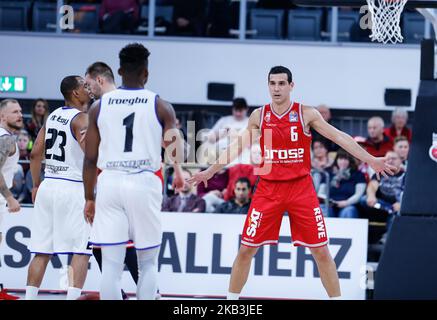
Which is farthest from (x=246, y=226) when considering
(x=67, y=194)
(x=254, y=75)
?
(x=254, y=75)

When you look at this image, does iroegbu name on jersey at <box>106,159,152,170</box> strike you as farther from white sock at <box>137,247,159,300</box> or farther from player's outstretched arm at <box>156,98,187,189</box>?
white sock at <box>137,247,159,300</box>

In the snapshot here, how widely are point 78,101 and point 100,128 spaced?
1.46 m

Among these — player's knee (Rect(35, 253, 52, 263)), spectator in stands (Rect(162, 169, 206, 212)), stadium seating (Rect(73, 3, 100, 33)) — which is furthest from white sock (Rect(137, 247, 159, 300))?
A: stadium seating (Rect(73, 3, 100, 33))

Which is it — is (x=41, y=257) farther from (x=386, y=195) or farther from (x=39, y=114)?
(x=386, y=195)

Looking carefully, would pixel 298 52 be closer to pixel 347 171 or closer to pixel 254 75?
pixel 254 75

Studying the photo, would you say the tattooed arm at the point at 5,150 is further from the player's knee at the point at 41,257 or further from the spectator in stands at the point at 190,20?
the spectator in stands at the point at 190,20

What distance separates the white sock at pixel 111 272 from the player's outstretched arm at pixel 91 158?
0.32 m

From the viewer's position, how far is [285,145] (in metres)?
8.78

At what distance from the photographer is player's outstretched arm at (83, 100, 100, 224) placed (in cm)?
738

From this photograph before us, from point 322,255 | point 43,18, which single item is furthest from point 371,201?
point 43,18

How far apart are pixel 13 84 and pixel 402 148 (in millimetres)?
6709

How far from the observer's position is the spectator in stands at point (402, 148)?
1241cm

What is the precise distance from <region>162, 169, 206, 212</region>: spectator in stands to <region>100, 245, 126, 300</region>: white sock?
4.67 metres
